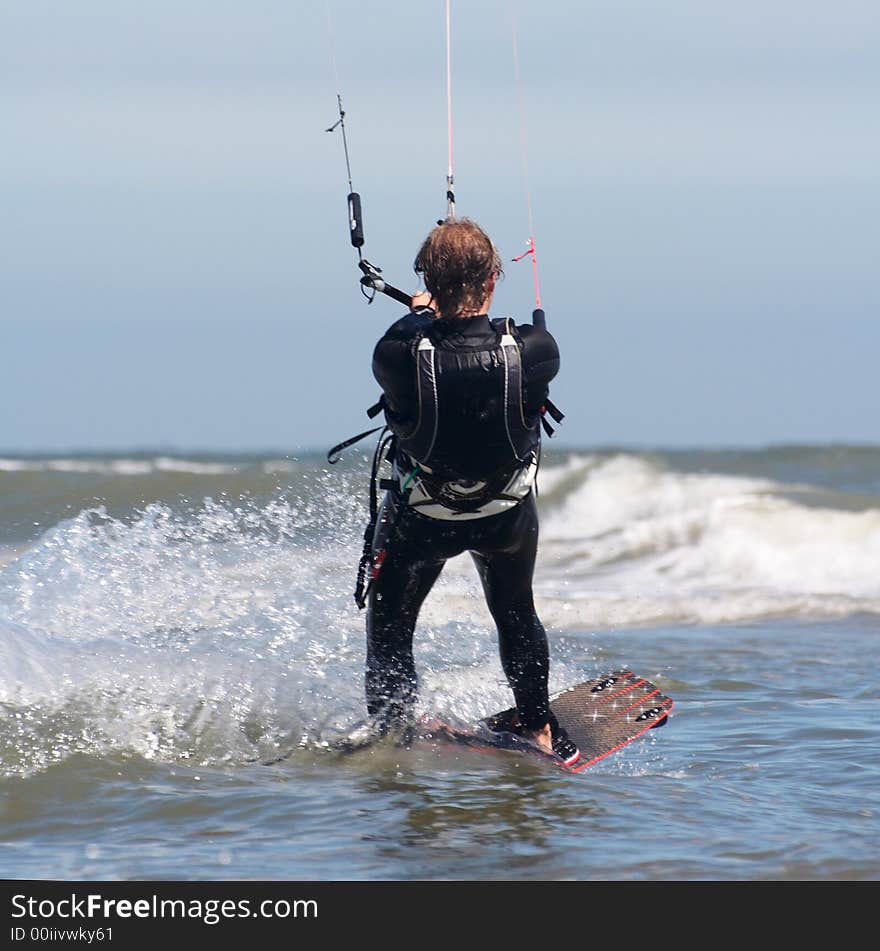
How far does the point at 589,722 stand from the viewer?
6.29 meters

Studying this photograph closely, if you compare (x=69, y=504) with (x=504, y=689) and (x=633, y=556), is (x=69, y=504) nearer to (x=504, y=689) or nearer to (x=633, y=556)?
(x=633, y=556)

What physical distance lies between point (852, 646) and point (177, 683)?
5279mm

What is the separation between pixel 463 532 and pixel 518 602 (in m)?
0.44

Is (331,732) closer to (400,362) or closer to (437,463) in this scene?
(437,463)

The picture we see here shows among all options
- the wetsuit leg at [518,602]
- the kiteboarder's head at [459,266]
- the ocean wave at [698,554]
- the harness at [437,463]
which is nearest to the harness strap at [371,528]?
the harness at [437,463]

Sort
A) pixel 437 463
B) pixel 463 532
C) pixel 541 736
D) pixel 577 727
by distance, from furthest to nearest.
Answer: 1. pixel 577 727
2. pixel 541 736
3. pixel 463 532
4. pixel 437 463

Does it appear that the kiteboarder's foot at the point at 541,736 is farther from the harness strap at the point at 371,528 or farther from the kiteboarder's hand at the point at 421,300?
the kiteboarder's hand at the point at 421,300

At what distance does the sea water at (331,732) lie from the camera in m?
4.43

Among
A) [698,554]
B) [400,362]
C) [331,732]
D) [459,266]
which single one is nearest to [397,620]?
[331,732]

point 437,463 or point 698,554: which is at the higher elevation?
point 437,463

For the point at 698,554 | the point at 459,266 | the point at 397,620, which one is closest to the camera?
the point at 459,266

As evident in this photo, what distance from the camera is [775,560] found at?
1475 centimetres

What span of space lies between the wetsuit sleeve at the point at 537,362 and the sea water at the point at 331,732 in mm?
1518
